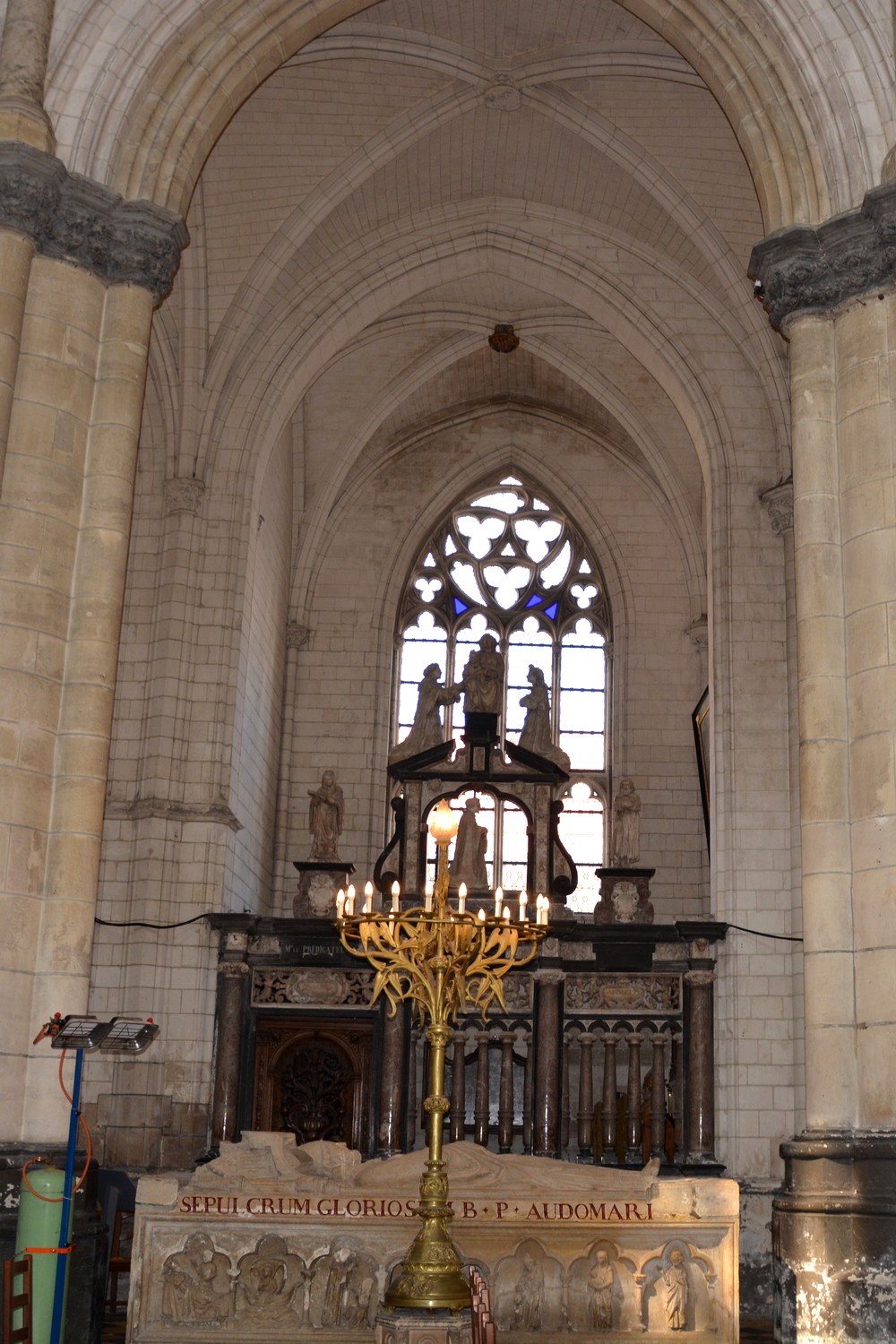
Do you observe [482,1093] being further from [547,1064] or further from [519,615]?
[519,615]

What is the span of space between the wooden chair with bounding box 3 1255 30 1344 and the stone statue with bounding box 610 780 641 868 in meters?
10.9

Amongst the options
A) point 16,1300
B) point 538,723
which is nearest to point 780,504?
point 538,723

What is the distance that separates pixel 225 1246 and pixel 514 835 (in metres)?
12.2

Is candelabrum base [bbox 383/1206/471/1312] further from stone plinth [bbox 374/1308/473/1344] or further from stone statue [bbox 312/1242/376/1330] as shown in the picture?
stone statue [bbox 312/1242/376/1330]

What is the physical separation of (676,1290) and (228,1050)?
6.74m

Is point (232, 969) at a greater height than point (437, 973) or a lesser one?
greater

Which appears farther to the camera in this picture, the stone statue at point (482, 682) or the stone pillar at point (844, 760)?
the stone statue at point (482, 682)

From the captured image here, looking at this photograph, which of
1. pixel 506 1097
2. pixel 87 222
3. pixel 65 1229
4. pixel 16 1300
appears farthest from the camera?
pixel 506 1097

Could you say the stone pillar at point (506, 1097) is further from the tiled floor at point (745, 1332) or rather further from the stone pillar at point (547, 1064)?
the tiled floor at point (745, 1332)

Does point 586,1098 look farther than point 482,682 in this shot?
No

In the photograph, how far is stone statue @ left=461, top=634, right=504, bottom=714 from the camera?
740 inches

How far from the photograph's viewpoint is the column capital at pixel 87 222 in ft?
31.9

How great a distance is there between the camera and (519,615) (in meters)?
23.3

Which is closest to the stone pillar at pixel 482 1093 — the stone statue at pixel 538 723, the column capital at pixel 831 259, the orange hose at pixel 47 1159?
the stone statue at pixel 538 723
